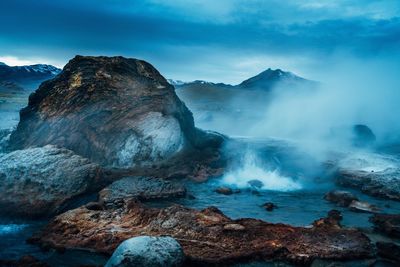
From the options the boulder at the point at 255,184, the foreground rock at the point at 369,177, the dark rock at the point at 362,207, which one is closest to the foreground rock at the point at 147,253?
the dark rock at the point at 362,207

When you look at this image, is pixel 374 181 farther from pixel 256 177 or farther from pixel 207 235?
pixel 207 235

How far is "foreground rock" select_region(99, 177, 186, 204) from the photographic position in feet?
60.3

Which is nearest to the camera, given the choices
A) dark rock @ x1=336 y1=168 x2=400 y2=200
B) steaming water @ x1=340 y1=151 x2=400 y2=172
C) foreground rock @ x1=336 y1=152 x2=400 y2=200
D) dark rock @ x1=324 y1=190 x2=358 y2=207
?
dark rock @ x1=324 y1=190 x2=358 y2=207

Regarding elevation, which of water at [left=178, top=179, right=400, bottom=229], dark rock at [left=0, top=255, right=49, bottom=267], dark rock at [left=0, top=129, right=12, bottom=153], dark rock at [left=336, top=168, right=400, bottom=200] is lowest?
dark rock at [left=0, top=255, right=49, bottom=267]

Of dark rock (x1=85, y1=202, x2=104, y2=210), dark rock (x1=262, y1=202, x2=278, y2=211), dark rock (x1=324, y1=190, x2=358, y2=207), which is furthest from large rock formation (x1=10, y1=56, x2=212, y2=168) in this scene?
dark rock (x1=324, y1=190, x2=358, y2=207)

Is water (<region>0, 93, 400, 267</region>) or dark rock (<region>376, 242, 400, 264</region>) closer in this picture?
dark rock (<region>376, 242, 400, 264</region>)

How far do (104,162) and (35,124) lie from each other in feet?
18.7

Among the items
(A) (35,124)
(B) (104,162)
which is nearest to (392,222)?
(B) (104,162)

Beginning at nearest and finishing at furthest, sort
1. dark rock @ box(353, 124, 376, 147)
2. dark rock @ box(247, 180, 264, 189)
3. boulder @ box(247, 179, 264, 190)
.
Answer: boulder @ box(247, 179, 264, 190)
dark rock @ box(247, 180, 264, 189)
dark rock @ box(353, 124, 376, 147)

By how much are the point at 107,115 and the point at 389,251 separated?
2002cm

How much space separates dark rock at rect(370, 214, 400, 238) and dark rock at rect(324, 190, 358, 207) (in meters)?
2.68

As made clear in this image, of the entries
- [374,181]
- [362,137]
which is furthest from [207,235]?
[362,137]

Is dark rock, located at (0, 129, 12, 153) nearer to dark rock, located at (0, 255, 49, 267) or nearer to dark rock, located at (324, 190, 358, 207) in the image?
dark rock, located at (0, 255, 49, 267)

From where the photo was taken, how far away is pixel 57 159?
19.8 meters
